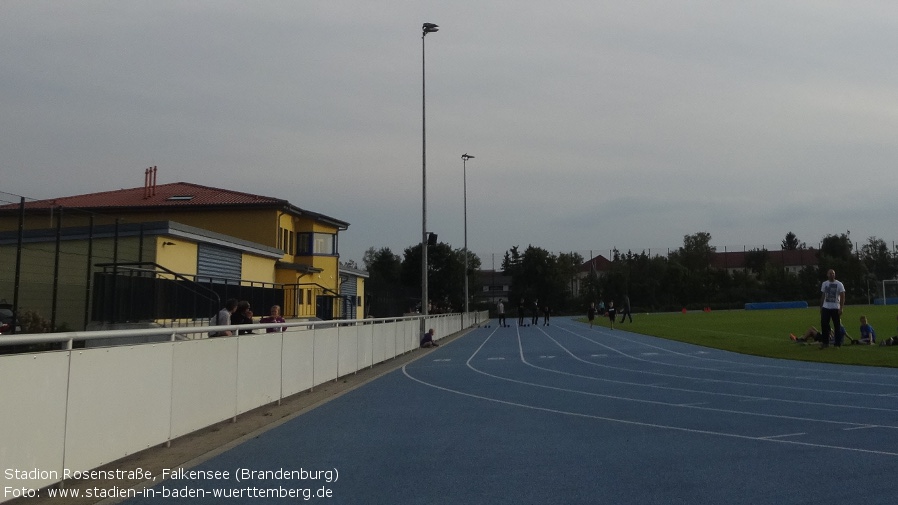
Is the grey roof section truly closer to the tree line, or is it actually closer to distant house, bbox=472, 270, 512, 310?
the tree line

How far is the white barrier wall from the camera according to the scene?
5.85 metres

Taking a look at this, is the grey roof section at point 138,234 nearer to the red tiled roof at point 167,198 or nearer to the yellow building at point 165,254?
the yellow building at point 165,254

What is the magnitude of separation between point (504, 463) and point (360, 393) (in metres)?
7.03

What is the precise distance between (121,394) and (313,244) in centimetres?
3561

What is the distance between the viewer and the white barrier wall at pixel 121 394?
19.2ft

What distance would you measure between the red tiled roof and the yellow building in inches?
2.6

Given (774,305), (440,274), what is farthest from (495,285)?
(774,305)

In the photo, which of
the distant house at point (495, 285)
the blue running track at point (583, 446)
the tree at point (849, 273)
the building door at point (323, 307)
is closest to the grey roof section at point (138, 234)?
the building door at point (323, 307)

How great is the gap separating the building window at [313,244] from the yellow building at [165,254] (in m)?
0.06

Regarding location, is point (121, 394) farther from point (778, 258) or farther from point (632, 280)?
point (778, 258)

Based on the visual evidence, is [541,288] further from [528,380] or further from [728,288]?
[528,380]

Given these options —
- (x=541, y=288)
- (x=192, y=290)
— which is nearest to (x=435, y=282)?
(x=541, y=288)

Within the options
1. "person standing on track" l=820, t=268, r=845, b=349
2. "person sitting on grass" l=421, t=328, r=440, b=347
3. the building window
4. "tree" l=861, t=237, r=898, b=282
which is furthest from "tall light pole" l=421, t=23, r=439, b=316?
"tree" l=861, t=237, r=898, b=282

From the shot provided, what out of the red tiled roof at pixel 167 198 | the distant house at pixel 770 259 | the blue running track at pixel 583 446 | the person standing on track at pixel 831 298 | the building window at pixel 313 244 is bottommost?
the blue running track at pixel 583 446
